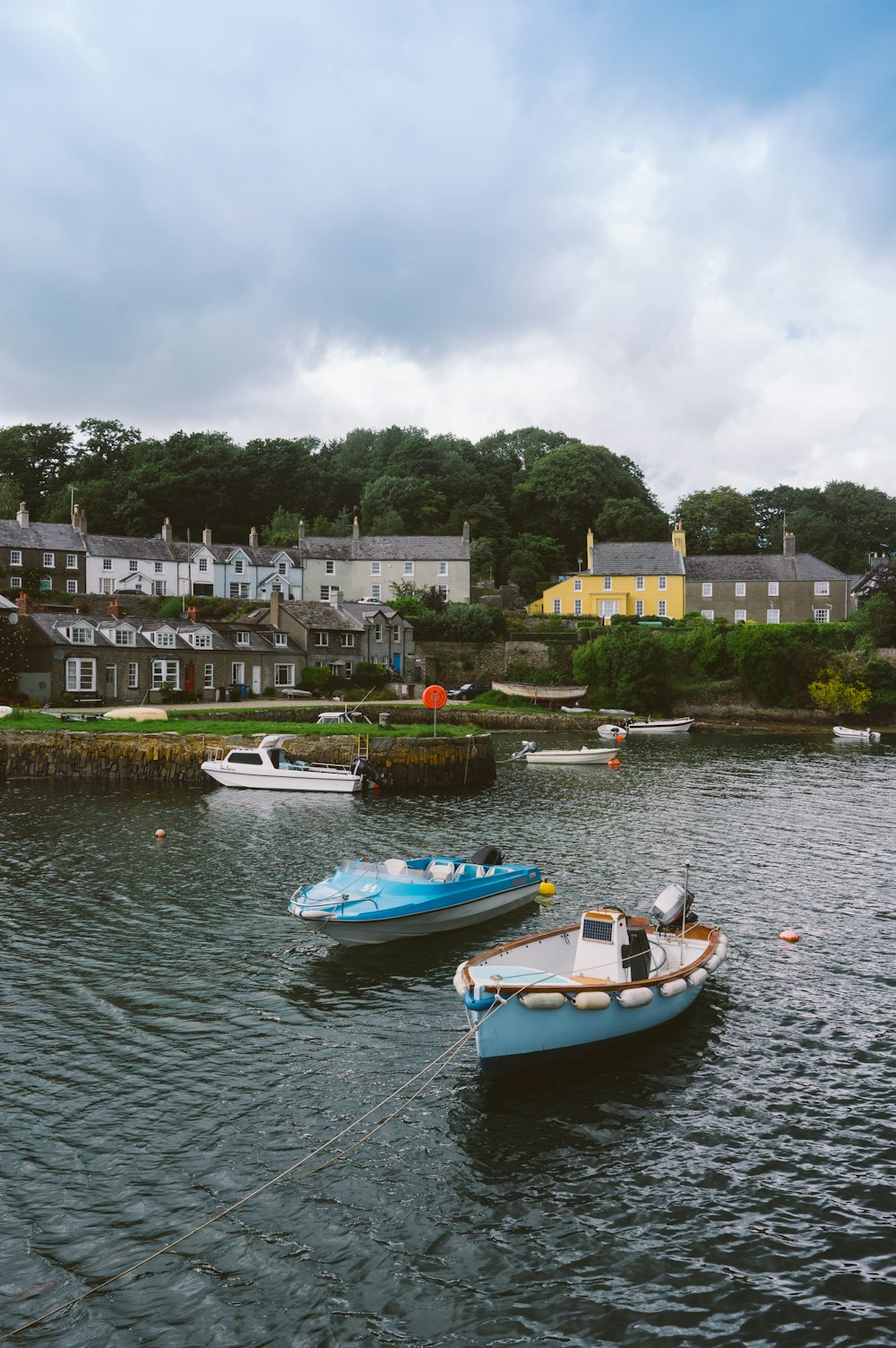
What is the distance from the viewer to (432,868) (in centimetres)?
2119

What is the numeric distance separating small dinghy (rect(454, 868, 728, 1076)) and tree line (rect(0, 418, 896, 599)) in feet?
295

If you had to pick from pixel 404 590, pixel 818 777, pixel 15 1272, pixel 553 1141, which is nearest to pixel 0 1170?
pixel 15 1272

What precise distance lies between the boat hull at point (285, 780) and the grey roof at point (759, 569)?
64.6 metres

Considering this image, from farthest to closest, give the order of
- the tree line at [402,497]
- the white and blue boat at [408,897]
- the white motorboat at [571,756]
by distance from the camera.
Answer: the tree line at [402,497]
the white motorboat at [571,756]
the white and blue boat at [408,897]

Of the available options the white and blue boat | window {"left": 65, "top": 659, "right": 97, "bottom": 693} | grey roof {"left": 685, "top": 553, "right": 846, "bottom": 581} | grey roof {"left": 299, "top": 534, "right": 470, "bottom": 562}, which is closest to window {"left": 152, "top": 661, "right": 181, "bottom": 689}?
window {"left": 65, "top": 659, "right": 97, "bottom": 693}

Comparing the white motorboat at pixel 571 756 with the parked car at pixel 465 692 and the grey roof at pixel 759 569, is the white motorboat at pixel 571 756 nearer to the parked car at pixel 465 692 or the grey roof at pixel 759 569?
the parked car at pixel 465 692

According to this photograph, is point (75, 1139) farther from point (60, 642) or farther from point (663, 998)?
point (60, 642)

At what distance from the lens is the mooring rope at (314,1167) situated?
9.04 metres

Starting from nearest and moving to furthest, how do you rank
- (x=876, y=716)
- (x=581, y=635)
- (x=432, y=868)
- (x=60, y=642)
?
(x=432, y=868), (x=60, y=642), (x=876, y=716), (x=581, y=635)

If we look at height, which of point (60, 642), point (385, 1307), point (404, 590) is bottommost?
point (385, 1307)

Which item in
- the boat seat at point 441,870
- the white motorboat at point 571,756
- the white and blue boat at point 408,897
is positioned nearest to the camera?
the white and blue boat at point 408,897

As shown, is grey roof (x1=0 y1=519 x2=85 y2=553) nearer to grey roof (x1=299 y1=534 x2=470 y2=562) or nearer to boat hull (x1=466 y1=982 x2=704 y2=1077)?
grey roof (x1=299 y1=534 x2=470 y2=562)

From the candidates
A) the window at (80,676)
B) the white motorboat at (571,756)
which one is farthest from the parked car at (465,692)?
the window at (80,676)

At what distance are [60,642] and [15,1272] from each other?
52828 mm
